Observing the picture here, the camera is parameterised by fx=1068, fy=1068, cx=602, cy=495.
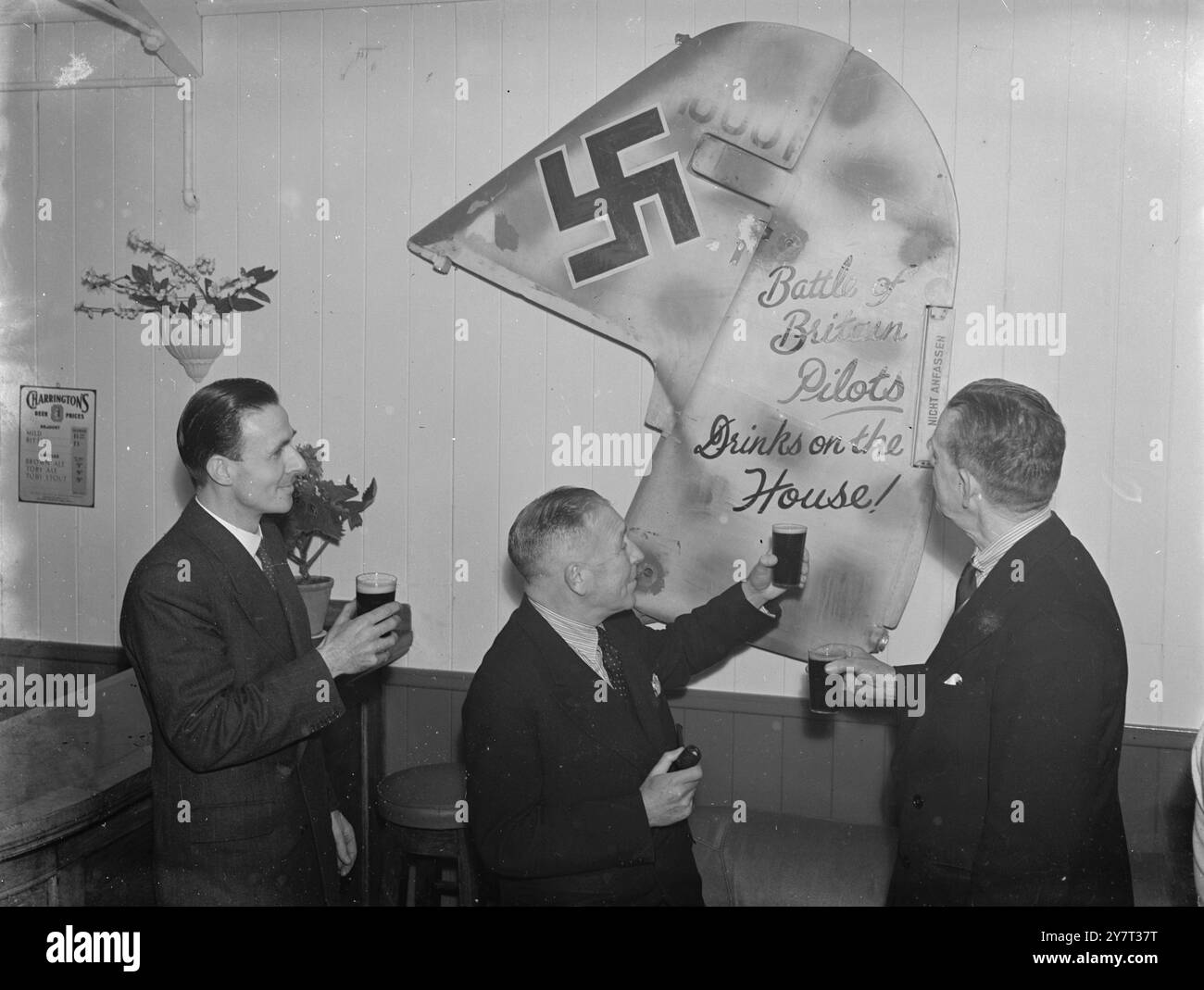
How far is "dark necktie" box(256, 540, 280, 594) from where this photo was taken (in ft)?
7.83

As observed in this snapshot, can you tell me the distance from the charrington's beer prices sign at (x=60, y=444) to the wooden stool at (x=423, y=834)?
178cm

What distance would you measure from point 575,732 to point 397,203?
2.18 metres

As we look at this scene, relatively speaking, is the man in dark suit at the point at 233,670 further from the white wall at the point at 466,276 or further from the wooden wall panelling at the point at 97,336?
the wooden wall panelling at the point at 97,336

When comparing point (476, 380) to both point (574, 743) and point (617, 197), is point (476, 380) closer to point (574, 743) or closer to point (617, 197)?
point (617, 197)

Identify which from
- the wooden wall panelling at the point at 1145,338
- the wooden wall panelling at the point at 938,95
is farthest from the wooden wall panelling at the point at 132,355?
the wooden wall panelling at the point at 1145,338

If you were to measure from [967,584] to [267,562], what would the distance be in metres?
1.56

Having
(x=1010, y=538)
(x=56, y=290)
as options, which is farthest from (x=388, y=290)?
(x=1010, y=538)

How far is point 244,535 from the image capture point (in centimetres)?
234

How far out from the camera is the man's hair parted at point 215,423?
2283 mm

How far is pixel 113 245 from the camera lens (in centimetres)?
388
